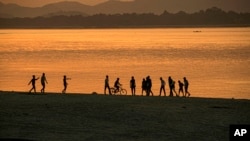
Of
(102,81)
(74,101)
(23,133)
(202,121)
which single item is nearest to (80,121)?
(23,133)

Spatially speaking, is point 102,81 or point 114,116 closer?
point 114,116

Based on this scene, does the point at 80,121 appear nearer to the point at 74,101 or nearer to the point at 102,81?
the point at 74,101

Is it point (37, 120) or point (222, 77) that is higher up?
point (222, 77)

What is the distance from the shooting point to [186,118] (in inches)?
888

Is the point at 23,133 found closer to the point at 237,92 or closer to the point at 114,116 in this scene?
the point at 114,116

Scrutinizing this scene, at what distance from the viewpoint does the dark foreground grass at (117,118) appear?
18.6 m

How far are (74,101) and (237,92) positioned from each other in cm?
2921

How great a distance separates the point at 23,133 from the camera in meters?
18.4

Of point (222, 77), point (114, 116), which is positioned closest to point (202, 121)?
point (114, 116)

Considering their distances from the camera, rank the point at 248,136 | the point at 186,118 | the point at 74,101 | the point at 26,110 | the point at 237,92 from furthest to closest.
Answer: the point at 237,92
the point at 74,101
the point at 26,110
the point at 186,118
the point at 248,136

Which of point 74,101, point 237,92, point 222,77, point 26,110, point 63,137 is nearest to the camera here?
point 63,137

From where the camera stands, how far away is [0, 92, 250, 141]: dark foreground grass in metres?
18.6

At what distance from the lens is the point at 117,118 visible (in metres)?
22.4

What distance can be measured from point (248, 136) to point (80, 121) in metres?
10.0
